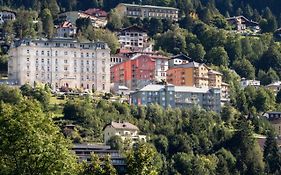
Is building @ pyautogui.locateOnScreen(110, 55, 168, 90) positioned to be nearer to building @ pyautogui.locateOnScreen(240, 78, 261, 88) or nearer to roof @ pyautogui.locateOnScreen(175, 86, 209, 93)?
roof @ pyautogui.locateOnScreen(175, 86, 209, 93)

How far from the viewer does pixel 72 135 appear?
78.1 metres

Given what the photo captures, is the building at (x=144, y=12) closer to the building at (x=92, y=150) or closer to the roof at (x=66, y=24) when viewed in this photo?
the roof at (x=66, y=24)

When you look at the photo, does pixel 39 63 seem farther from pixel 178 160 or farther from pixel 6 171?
pixel 6 171

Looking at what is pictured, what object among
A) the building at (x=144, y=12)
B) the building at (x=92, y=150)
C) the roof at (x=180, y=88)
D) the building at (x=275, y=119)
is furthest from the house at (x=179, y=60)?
the building at (x=92, y=150)

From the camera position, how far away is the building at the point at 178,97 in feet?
308

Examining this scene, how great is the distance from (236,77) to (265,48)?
12.5 metres

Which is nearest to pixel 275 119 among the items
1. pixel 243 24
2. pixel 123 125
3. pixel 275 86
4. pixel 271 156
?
pixel 271 156

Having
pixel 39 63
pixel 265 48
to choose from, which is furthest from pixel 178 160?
pixel 265 48

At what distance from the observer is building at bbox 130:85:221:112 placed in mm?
93938

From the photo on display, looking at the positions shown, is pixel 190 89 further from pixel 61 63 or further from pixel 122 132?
pixel 122 132

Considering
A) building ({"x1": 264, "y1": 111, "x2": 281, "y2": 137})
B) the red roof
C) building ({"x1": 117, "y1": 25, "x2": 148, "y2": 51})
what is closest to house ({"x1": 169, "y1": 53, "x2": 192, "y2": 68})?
building ({"x1": 117, "y1": 25, "x2": 148, "y2": 51})

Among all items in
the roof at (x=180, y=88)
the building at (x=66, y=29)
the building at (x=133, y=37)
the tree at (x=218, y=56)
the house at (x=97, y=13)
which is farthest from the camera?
the house at (x=97, y=13)

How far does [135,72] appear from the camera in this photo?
103875 millimetres

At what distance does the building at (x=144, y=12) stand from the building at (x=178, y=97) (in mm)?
30737
